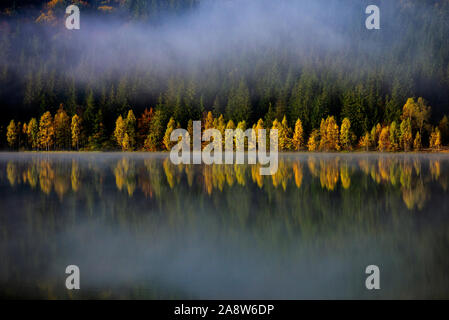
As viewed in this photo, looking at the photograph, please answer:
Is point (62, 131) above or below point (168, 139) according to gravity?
above

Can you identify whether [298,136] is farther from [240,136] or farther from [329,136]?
[240,136]

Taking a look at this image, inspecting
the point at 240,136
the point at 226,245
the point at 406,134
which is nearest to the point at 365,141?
the point at 406,134

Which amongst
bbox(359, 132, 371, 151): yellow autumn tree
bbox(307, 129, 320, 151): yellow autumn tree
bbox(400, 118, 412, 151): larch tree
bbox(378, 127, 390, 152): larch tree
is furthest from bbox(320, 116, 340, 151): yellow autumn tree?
bbox(400, 118, 412, 151): larch tree

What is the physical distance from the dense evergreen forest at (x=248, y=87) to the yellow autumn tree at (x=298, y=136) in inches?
11.1

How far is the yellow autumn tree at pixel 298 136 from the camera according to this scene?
105 meters

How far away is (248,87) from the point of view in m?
144

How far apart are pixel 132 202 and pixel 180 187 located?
19.5 feet

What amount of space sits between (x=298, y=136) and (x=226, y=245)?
9529cm

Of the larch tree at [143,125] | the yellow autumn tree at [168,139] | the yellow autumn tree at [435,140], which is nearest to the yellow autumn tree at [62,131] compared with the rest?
the larch tree at [143,125]

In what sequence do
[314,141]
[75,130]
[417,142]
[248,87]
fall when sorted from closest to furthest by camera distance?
[417,142], [314,141], [75,130], [248,87]

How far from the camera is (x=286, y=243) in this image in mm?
12125

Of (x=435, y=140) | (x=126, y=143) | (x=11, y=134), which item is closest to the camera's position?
(x=435, y=140)
